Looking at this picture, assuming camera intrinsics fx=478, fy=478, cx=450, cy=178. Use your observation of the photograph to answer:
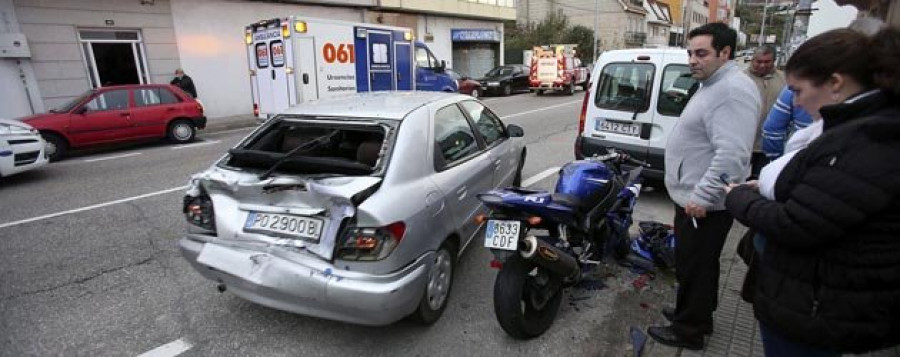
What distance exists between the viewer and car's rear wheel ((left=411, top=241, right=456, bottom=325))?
10.2ft

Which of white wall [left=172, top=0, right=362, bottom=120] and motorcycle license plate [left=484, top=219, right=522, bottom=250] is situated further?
white wall [left=172, top=0, right=362, bottom=120]

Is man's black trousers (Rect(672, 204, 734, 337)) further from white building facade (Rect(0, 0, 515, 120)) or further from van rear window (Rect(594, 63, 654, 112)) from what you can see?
white building facade (Rect(0, 0, 515, 120))

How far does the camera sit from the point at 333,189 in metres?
2.70

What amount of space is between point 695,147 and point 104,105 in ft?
36.2

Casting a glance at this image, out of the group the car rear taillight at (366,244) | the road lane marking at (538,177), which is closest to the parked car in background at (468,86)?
the road lane marking at (538,177)

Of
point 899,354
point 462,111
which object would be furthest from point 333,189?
point 899,354

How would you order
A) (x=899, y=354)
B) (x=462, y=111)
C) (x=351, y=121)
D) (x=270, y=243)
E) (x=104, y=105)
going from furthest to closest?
1. (x=104, y=105)
2. (x=462, y=111)
3. (x=351, y=121)
4. (x=270, y=243)
5. (x=899, y=354)

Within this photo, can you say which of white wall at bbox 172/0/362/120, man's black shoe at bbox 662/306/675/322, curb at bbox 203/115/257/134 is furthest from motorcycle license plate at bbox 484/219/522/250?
white wall at bbox 172/0/362/120

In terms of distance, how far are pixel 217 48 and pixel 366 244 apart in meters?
15.7

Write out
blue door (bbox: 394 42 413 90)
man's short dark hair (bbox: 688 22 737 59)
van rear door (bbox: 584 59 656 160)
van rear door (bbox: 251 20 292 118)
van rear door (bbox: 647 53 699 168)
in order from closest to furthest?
man's short dark hair (bbox: 688 22 737 59), van rear door (bbox: 647 53 699 168), van rear door (bbox: 584 59 656 160), van rear door (bbox: 251 20 292 118), blue door (bbox: 394 42 413 90)

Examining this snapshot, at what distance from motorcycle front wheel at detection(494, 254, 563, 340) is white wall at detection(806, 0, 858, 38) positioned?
6128mm

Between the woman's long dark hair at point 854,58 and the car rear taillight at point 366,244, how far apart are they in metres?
1.98

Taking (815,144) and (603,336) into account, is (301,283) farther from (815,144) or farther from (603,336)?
(815,144)

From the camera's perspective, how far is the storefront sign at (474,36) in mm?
26203
